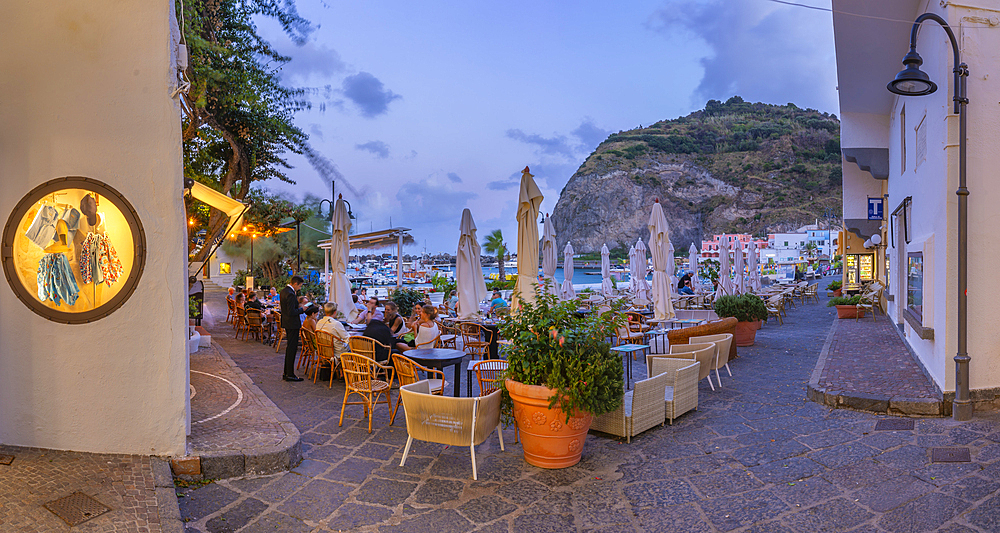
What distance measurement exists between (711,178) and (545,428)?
299 ft

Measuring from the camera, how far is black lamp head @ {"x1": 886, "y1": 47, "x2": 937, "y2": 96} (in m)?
4.75

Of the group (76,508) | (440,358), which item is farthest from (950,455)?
(76,508)

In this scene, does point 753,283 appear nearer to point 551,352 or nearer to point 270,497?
point 551,352

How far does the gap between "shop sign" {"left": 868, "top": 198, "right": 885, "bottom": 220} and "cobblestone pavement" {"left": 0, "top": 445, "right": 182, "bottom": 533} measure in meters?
16.8

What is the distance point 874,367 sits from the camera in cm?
705

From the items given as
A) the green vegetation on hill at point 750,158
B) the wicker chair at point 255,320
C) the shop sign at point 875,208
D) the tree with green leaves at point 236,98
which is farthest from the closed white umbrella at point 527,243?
the green vegetation on hill at point 750,158

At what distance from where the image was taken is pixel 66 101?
3832 millimetres

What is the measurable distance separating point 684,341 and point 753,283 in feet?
40.4

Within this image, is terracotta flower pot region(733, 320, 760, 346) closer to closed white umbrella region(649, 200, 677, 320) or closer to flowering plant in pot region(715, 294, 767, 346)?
flowering plant in pot region(715, 294, 767, 346)

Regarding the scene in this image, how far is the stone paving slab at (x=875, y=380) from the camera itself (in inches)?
207

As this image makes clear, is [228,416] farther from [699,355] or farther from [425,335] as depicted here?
[699,355]

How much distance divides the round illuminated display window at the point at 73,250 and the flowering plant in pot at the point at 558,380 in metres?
3.04

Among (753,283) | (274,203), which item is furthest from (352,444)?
(753,283)

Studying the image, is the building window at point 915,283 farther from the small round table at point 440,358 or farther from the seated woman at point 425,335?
the seated woman at point 425,335
